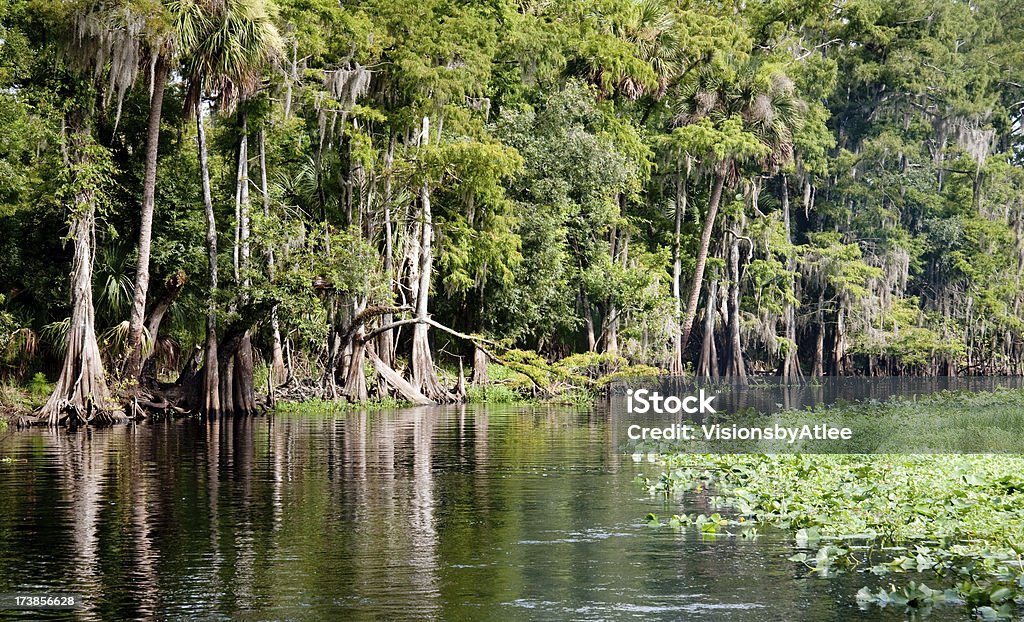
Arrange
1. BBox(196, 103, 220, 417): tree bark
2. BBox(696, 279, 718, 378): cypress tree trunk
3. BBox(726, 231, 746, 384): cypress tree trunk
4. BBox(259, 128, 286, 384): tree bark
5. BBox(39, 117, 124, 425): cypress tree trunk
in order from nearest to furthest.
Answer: BBox(39, 117, 124, 425): cypress tree trunk, BBox(196, 103, 220, 417): tree bark, BBox(259, 128, 286, 384): tree bark, BBox(696, 279, 718, 378): cypress tree trunk, BBox(726, 231, 746, 384): cypress tree trunk

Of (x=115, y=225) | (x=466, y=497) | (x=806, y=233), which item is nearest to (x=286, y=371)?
(x=115, y=225)

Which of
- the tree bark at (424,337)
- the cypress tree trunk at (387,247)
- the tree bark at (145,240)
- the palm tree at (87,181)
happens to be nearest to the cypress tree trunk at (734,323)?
the tree bark at (424,337)

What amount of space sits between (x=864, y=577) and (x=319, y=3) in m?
28.2

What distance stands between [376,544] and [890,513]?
498 cm

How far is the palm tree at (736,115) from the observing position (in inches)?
1978

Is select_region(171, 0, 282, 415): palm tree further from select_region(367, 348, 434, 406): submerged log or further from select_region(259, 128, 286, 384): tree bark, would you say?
select_region(367, 348, 434, 406): submerged log

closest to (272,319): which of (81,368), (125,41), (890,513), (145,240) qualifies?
(145,240)

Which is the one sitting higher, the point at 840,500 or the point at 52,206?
the point at 52,206

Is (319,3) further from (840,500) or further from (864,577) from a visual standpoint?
(864,577)

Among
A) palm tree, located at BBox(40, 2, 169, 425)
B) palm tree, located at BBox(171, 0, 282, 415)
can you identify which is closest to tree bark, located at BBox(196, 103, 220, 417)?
palm tree, located at BBox(171, 0, 282, 415)

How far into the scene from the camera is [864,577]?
1035 centimetres

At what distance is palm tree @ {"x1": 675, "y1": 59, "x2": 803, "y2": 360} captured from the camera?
5025 centimetres

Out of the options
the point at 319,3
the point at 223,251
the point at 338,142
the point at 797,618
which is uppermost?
the point at 319,3

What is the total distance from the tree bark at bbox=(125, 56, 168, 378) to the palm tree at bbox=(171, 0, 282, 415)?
0.76 meters
